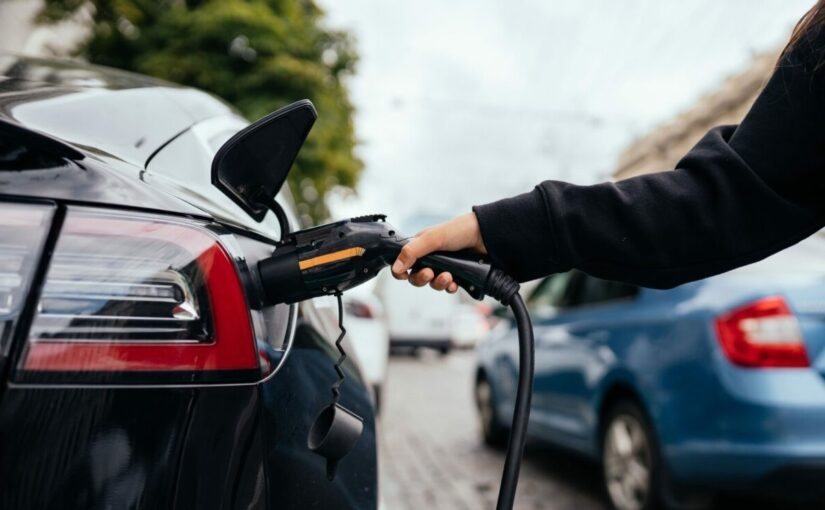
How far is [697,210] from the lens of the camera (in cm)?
145

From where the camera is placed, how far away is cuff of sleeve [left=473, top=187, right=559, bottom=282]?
1.41 meters

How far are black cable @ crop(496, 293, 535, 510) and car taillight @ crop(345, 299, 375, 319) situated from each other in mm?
4681

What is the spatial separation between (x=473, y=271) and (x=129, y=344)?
628mm

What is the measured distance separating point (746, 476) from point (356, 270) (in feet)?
8.41

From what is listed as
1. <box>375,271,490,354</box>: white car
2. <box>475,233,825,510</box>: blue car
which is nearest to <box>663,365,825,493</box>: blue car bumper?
<box>475,233,825,510</box>: blue car

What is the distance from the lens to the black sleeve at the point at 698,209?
1414 millimetres

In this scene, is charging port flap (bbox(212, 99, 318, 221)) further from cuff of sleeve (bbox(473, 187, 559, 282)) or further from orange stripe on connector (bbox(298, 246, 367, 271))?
cuff of sleeve (bbox(473, 187, 559, 282))

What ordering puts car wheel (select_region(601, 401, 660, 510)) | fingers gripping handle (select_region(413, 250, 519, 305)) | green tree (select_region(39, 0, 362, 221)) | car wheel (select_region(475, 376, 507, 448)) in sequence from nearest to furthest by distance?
fingers gripping handle (select_region(413, 250, 519, 305)) < car wheel (select_region(601, 401, 660, 510)) < car wheel (select_region(475, 376, 507, 448)) < green tree (select_region(39, 0, 362, 221))

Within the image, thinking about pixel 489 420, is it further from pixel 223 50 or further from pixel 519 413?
pixel 223 50

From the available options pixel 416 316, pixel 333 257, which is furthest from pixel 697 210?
pixel 416 316

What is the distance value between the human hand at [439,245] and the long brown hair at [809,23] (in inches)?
29.7

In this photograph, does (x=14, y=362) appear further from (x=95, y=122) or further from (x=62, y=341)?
(x=95, y=122)

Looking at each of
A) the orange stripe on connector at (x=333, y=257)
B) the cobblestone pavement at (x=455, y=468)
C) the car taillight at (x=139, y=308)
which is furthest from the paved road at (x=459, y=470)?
the car taillight at (x=139, y=308)

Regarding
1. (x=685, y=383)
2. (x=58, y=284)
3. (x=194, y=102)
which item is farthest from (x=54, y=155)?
(x=685, y=383)
